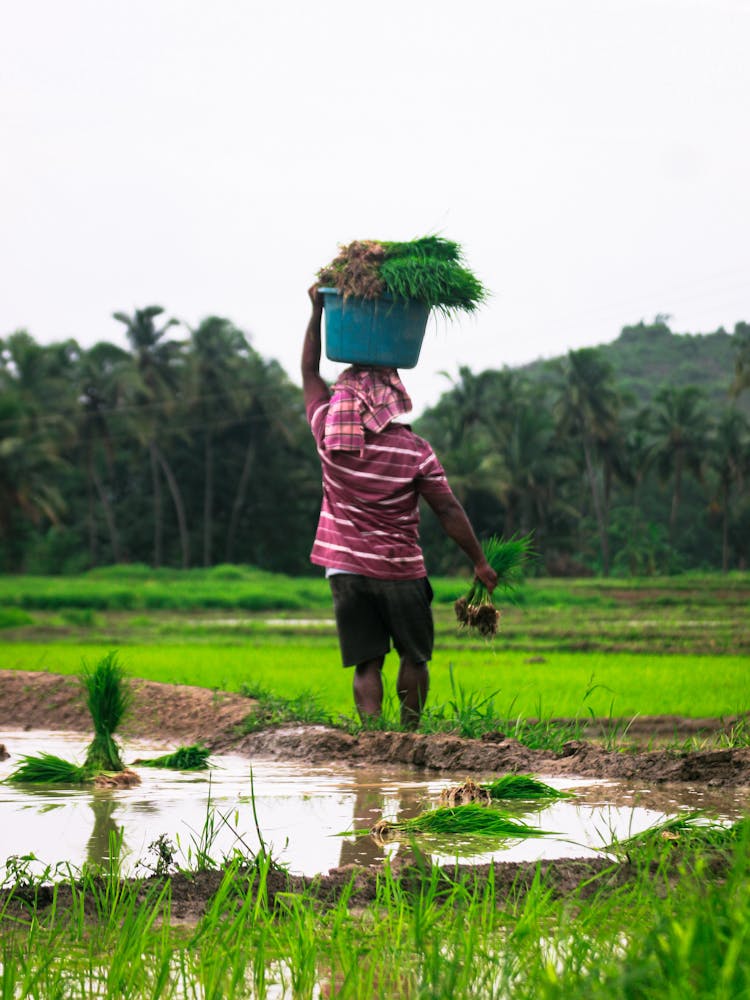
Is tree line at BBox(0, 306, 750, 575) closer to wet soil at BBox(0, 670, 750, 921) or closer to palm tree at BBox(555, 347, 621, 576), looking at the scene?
palm tree at BBox(555, 347, 621, 576)

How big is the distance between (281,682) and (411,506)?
3.73 m

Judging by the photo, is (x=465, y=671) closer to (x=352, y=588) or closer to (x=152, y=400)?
(x=352, y=588)

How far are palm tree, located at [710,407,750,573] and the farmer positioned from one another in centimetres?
6047

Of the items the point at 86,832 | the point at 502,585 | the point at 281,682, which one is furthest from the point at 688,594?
the point at 86,832

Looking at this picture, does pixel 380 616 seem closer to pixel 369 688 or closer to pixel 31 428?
pixel 369 688

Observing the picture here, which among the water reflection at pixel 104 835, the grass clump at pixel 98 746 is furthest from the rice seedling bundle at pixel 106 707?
the water reflection at pixel 104 835

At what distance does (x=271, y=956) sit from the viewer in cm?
245

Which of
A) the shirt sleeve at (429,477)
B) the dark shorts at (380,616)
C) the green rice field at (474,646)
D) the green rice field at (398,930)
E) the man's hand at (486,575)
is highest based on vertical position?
the shirt sleeve at (429,477)

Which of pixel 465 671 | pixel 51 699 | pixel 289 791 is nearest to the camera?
pixel 289 791

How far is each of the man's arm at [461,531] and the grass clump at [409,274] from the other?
2.86 ft

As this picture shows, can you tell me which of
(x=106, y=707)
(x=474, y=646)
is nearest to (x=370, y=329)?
(x=106, y=707)

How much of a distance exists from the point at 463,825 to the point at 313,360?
3002 millimetres

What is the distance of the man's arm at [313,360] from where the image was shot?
6.09 m

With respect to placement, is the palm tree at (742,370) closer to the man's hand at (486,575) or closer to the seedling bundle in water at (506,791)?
the man's hand at (486,575)
